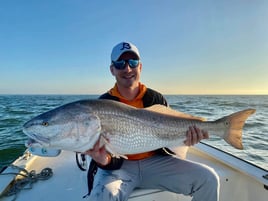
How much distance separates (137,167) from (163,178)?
345 mm

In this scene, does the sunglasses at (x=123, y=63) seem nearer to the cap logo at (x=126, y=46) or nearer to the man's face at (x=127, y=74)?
the man's face at (x=127, y=74)

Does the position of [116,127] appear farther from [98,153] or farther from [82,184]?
[82,184]

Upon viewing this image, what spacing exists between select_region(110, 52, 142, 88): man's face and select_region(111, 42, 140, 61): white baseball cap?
0.04m

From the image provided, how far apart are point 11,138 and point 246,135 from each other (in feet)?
32.8

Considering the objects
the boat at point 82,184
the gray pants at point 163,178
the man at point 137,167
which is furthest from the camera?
the boat at point 82,184

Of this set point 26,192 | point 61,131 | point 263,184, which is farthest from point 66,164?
point 263,184

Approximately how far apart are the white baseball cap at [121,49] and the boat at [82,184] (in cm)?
176

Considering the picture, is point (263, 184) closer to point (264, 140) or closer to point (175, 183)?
point (175, 183)

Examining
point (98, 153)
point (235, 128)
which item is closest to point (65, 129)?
point (98, 153)

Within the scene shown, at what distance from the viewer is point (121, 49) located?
3.14 m

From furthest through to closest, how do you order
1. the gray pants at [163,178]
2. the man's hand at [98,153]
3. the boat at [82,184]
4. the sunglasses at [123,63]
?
the sunglasses at [123,63] → the boat at [82,184] → the gray pants at [163,178] → the man's hand at [98,153]

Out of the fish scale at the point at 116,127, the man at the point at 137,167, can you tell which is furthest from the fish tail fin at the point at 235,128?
the man at the point at 137,167

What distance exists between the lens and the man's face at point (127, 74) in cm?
315

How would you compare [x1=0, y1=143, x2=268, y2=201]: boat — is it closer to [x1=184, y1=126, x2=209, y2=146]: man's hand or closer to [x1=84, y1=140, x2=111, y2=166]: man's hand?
[x1=84, y1=140, x2=111, y2=166]: man's hand
